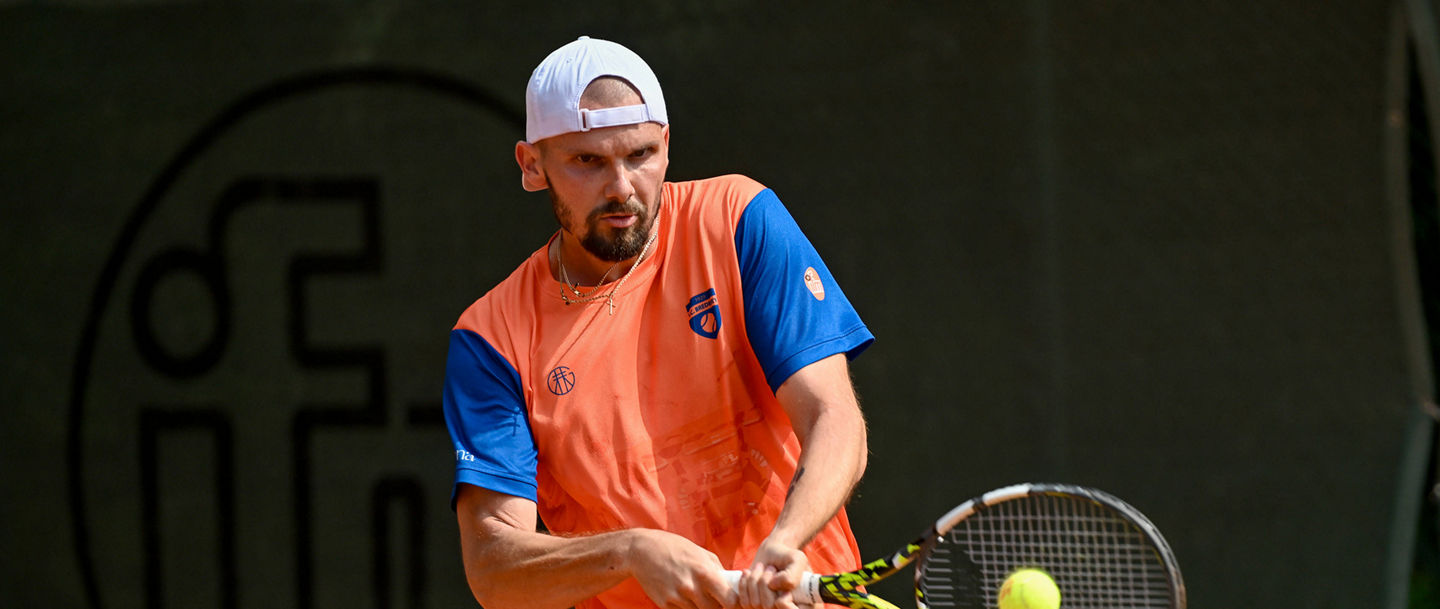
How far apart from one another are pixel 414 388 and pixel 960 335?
1667mm

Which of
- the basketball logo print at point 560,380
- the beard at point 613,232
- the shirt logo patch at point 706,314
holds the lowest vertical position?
the basketball logo print at point 560,380

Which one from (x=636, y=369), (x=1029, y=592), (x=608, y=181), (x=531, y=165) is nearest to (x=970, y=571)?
(x=1029, y=592)

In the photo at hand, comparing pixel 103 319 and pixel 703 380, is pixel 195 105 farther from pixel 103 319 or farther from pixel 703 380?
pixel 703 380

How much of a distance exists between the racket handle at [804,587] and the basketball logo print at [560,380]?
451 millimetres

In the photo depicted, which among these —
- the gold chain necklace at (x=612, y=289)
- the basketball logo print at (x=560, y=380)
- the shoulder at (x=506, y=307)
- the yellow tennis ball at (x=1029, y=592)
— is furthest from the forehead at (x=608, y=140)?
the yellow tennis ball at (x=1029, y=592)

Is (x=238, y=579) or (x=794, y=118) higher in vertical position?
(x=794, y=118)

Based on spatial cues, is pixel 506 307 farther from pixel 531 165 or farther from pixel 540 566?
pixel 540 566

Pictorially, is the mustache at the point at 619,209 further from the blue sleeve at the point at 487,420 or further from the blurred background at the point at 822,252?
the blurred background at the point at 822,252

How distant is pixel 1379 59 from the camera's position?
404cm

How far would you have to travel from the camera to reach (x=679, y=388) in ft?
7.75

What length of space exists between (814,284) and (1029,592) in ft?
1.95

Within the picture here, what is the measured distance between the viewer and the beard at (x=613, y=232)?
2.32 metres

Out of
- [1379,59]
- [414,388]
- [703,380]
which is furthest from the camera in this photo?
[414,388]

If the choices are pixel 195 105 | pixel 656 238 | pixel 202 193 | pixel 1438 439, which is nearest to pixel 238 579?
pixel 202 193
